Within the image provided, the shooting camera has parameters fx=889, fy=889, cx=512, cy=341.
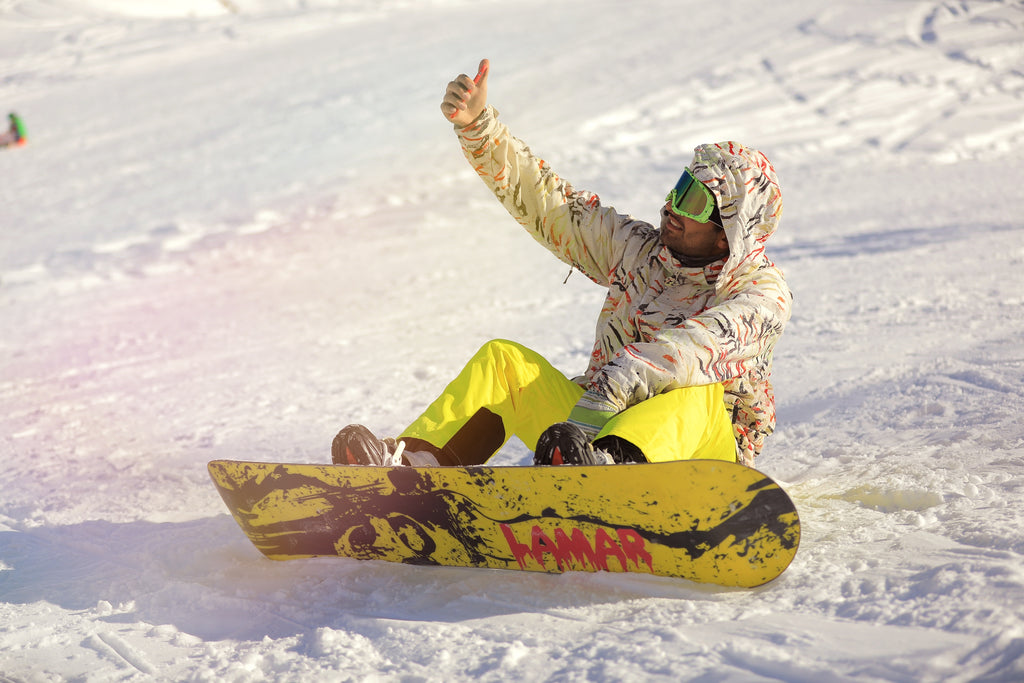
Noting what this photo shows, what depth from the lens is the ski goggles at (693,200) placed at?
8.15 feet

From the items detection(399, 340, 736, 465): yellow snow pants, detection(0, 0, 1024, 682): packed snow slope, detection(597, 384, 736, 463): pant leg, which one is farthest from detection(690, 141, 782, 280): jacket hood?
detection(0, 0, 1024, 682): packed snow slope

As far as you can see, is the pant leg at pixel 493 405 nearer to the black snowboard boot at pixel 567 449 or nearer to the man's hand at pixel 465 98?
the black snowboard boot at pixel 567 449

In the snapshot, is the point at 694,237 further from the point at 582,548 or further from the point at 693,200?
the point at 582,548

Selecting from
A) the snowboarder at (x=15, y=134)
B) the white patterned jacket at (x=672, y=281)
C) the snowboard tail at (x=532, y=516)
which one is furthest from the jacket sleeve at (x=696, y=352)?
the snowboarder at (x=15, y=134)

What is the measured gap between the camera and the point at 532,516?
2445mm

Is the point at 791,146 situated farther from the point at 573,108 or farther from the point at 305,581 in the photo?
the point at 305,581

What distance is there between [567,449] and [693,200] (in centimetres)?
79

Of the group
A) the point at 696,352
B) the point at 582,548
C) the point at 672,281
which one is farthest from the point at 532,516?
the point at 672,281

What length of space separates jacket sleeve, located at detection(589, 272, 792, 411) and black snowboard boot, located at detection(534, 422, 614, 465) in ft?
0.45

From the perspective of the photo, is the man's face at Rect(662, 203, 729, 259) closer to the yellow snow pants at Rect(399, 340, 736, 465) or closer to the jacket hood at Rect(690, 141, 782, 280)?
the jacket hood at Rect(690, 141, 782, 280)

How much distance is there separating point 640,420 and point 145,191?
381 inches

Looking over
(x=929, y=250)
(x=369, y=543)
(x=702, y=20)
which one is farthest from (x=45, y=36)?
(x=369, y=543)

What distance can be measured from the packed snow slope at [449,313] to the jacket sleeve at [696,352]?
0.55 meters

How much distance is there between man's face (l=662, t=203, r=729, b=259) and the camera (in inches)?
99.9
